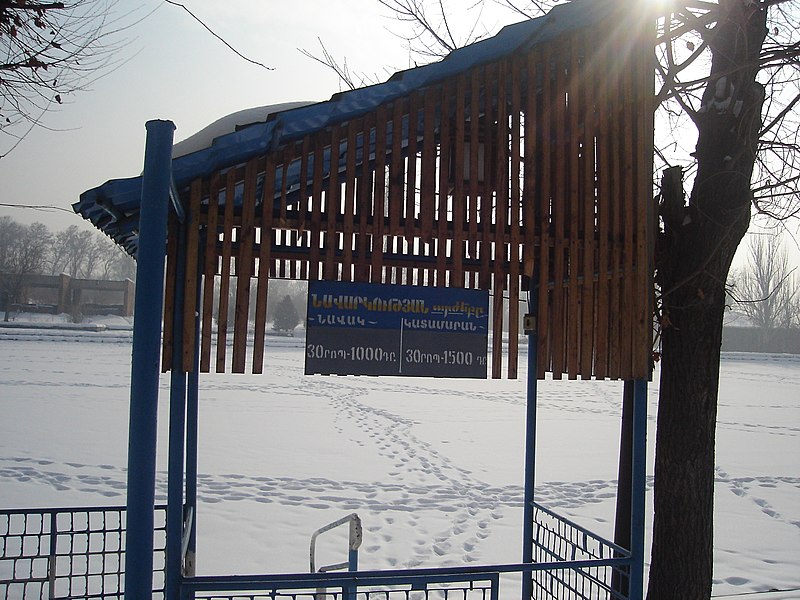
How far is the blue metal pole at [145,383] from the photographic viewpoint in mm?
3236

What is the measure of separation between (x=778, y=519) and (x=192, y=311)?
1014 centimetres

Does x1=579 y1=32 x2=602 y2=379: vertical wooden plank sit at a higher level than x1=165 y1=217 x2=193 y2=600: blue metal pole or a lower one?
higher

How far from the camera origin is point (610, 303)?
16.5 feet

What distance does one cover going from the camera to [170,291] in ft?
13.7

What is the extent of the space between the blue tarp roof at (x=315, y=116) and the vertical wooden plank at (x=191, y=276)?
12 centimetres

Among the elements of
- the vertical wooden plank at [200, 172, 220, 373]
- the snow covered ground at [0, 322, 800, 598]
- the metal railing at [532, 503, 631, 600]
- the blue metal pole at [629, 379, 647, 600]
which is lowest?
the snow covered ground at [0, 322, 800, 598]

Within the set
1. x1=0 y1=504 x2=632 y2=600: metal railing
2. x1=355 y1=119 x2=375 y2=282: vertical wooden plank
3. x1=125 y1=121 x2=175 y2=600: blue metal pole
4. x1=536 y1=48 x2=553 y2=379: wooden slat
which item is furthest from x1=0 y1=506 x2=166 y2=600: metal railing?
x1=536 y1=48 x2=553 y2=379: wooden slat

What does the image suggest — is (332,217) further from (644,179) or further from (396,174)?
(644,179)

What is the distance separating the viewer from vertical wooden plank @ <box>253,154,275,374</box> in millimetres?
4223

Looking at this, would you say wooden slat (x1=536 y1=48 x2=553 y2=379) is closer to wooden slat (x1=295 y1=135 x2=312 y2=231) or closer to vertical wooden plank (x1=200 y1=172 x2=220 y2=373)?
wooden slat (x1=295 y1=135 x2=312 y2=231)

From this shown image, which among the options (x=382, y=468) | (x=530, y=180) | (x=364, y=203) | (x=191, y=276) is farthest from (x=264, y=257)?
(x=382, y=468)

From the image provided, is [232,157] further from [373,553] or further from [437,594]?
[373,553]

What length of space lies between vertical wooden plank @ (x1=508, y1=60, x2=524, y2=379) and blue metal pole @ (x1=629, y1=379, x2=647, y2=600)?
91cm

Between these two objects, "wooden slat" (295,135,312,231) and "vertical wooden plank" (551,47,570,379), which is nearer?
"wooden slat" (295,135,312,231)
